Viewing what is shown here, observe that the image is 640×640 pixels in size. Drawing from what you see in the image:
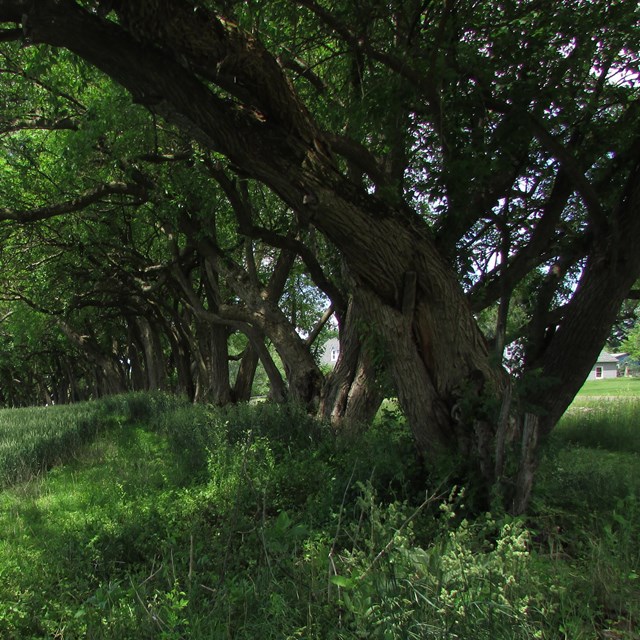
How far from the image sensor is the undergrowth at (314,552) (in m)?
2.50

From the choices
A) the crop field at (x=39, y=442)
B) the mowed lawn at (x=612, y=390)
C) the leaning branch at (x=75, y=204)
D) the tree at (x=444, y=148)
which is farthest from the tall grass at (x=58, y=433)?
the mowed lawn at (x=612, y=390)

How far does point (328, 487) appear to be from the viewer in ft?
17.0

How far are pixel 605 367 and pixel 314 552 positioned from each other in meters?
97.7

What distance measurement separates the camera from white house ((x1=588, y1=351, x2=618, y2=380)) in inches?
3174

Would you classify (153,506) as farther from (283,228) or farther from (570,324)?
(283,228)

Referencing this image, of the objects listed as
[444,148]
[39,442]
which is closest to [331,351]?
[39,442]

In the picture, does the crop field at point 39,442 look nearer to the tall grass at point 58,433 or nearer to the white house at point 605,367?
the tall grass at point 58,433

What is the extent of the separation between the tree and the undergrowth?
0.61 meters

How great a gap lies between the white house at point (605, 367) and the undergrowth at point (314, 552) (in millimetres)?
82362

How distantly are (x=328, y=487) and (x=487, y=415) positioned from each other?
172cm

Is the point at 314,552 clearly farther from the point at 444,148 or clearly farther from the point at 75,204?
the point at 75,204

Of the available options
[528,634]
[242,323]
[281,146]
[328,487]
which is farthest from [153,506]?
[242,323]

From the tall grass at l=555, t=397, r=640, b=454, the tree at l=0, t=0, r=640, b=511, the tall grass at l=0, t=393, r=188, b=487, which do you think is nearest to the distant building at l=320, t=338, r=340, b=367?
the tree at l=0, t=0, r=640, b=511

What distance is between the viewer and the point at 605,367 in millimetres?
88750
